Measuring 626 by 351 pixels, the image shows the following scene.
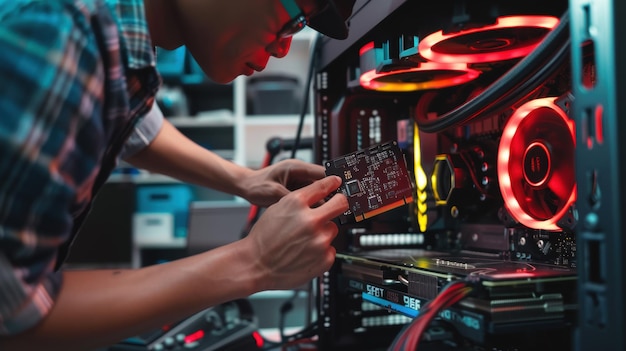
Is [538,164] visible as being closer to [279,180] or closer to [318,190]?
[318,190]

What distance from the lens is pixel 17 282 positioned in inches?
18.9

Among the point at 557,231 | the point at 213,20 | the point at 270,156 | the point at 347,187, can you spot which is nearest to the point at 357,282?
the point at 347,187

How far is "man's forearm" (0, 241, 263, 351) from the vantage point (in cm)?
54

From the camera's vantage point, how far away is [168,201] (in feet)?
9.29

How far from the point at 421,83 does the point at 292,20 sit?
1.14 ft

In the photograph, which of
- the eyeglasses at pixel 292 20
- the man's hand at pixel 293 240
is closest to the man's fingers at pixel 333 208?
the man's hand at pixel 293 240

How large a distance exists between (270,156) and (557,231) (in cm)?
81

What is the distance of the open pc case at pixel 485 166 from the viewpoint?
0.44 m

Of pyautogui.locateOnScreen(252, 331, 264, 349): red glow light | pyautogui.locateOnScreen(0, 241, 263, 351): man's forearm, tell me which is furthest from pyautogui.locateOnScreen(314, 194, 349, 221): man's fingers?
pyautogui.locateOnScreen(252, 331, 264, 349): red glow light

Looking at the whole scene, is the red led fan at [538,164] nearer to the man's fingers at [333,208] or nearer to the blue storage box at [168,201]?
the man's fingers at [333,208]

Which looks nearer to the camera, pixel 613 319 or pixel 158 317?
pixel 613 319

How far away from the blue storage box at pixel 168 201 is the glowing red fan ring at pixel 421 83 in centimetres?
202

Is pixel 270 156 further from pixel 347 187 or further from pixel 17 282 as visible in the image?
pixel 17 282

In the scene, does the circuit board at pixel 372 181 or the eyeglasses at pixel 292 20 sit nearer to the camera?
the eyeglasses at pixel 292 20
